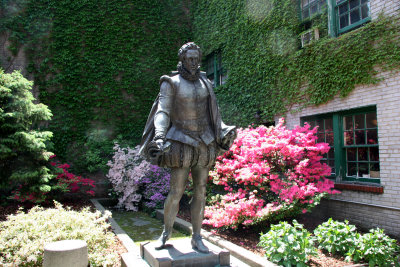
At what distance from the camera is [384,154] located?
6.03m

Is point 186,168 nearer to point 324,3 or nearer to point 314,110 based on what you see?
point 314,110

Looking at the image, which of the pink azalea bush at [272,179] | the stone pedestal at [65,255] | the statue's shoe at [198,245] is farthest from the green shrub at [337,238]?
the stone pedestal at [65,255]

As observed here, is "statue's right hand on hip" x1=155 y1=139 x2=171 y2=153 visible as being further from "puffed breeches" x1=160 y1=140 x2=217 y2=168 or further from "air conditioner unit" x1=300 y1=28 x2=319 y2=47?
"air conditioner unit" x1=300 y1=28 x2=319 y2=47

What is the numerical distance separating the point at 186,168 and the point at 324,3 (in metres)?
6.58

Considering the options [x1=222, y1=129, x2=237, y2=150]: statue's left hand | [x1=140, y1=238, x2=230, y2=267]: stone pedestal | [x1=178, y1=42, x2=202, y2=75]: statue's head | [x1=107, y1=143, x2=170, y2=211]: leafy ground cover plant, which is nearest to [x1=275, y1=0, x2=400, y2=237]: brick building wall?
[x1=222, y1=129, x2=237, y2=150]: statue's left hand

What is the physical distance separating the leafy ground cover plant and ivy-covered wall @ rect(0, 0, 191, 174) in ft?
6.47

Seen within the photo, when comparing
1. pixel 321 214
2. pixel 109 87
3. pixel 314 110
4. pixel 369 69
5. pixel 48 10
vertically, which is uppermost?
pixel 48 10

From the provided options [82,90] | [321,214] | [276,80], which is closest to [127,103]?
[82,90]

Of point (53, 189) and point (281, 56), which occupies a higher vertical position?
point (281, 56)

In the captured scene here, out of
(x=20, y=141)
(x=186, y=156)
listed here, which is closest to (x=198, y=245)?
(x=186, y=156)

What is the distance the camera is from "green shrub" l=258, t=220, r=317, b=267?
4.04 meters

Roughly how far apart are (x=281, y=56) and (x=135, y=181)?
5.66 m

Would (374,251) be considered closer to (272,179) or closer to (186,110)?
(272,179)

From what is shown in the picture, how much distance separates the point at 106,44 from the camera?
12.6 m
